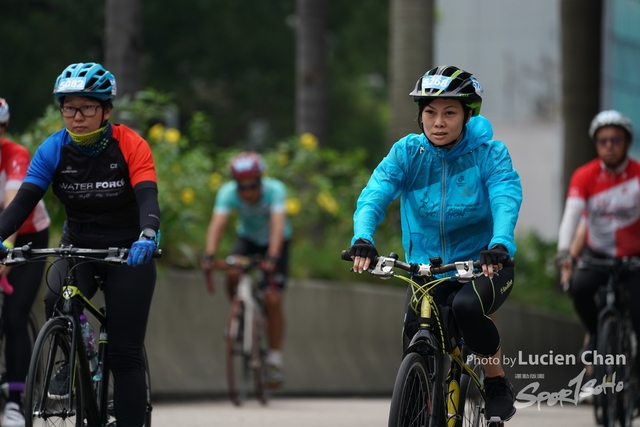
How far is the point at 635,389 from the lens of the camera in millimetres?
9039

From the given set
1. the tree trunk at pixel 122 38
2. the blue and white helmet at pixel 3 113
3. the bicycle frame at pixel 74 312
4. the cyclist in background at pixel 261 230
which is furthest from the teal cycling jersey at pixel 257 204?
the bicycle frame at pixel 74 312

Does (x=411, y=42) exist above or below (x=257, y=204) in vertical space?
above

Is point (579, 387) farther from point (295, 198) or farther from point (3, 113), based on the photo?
point (295, 198)

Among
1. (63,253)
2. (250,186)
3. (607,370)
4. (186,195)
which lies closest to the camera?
(63,253)

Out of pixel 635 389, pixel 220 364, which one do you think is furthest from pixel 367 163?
pixel 635 389

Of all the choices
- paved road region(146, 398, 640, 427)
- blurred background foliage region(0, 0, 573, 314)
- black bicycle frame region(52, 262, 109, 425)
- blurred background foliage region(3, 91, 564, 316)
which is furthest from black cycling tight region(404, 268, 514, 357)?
blurred background foliage region(3, 91, 564, 316)

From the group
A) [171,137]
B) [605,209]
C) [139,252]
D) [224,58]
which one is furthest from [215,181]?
[224,58]

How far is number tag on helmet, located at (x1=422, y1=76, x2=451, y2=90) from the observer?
599 cm

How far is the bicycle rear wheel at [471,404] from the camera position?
6.02 metres

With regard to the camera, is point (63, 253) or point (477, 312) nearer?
point (477, 312)

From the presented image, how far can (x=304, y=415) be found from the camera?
1038cm

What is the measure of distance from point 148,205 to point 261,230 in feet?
18.9

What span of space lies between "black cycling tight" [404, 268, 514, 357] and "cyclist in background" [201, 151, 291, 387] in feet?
18.0

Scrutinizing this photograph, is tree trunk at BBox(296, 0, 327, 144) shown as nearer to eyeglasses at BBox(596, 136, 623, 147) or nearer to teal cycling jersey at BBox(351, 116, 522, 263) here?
eyeglasses at BBox(596, 136, 623, 147)
